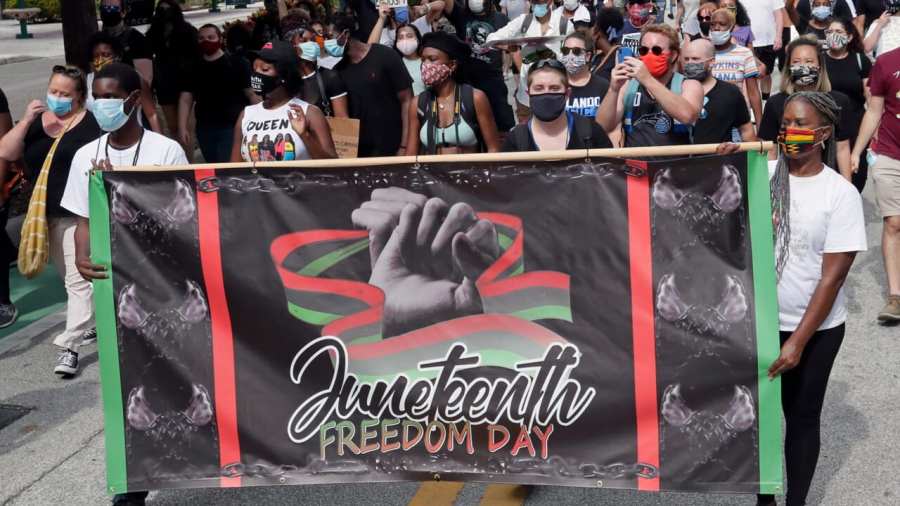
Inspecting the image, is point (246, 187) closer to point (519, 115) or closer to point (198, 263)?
point (198, 263)

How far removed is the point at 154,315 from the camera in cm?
484

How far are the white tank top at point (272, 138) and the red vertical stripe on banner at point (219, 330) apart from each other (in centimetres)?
184

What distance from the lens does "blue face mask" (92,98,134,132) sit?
6.06 metres

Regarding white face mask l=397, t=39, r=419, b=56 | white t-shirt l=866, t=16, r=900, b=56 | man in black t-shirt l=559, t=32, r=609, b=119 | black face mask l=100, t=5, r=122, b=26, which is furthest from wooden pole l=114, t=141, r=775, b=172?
black face mask l=100, t=5, r=122, b=26

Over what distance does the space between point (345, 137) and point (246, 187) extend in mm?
3194

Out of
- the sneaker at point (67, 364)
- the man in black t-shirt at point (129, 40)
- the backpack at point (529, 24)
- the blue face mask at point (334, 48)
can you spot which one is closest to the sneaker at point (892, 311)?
the blue face mask at point (334, 48)

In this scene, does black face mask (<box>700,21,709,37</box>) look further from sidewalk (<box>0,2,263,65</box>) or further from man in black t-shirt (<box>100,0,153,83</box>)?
sidewalk (<box>0,2,263,65</box>)

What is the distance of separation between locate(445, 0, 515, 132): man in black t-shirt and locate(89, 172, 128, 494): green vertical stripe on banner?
475 cm

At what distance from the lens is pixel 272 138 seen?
21.9 feet

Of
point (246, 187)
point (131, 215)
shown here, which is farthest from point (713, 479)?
point (131, 215)

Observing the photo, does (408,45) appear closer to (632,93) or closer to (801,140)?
(632,93)

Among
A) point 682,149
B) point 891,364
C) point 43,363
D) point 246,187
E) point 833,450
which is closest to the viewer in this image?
point 682,149

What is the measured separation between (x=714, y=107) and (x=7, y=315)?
474 cm

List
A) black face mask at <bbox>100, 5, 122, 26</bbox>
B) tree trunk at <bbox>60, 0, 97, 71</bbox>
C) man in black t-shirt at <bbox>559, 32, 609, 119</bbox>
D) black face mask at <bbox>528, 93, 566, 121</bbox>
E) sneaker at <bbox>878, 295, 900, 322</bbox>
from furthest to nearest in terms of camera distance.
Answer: tree trunk at <bbox>60, 0, 97, 71</bbox>, black face mask at <bbox>100, 5, 122, 26</bbox>, man in black t-shirt at <bbox>559, 32, 609, 119</bbox>, sneaker at <bbox>878, 295, 900, 322</bbox>, black face mask at <bbox>528, 93, 566, 121</bbox>
